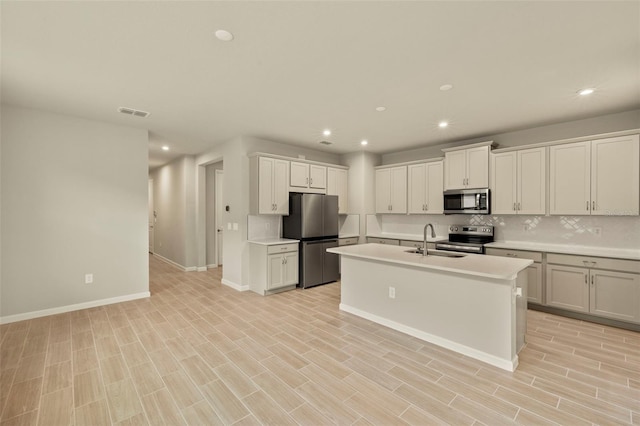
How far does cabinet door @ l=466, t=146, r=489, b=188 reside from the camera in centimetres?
456

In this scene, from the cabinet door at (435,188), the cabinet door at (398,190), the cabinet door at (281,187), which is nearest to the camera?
the cabinet door at (281,187)

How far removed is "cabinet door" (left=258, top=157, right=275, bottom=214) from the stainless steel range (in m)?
3.06

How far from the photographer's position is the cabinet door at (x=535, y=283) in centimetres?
385

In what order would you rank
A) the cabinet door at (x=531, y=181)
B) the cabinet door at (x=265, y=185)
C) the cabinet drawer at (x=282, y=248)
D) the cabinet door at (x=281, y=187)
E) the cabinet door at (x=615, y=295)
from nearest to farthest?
1. the cabinet door at (x=615, y=295)
2. the cabinet door at (x=531, y=181)
3. the cabinet drawer at (x=282, y=248)
4. the cabinet door at (x=265, y=185)
5. the cabinet door at (x=281, y=187)

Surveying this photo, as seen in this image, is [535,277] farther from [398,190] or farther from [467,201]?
[398,190]

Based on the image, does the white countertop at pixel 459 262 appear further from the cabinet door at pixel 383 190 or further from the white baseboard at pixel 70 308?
the white baseboard at pixel 70 308

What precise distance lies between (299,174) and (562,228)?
430 centimetres

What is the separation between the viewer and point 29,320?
3.56 m

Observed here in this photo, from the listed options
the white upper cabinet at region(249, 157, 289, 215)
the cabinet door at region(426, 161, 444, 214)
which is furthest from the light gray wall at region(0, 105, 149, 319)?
the cabinet door at region(426, 161, 444, 214)

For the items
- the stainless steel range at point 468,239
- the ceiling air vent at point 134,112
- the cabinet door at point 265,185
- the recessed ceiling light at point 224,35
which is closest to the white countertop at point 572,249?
the stainless steel range at point 468,239

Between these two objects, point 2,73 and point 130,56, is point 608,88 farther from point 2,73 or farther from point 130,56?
point 2,73

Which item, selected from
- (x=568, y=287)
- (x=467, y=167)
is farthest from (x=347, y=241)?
(x=568, y=287)

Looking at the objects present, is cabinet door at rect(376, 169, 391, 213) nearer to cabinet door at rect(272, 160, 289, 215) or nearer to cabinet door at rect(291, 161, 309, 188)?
cabinet door at rect(291, 161, 309, 188)

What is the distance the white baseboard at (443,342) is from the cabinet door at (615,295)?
6.25ft
